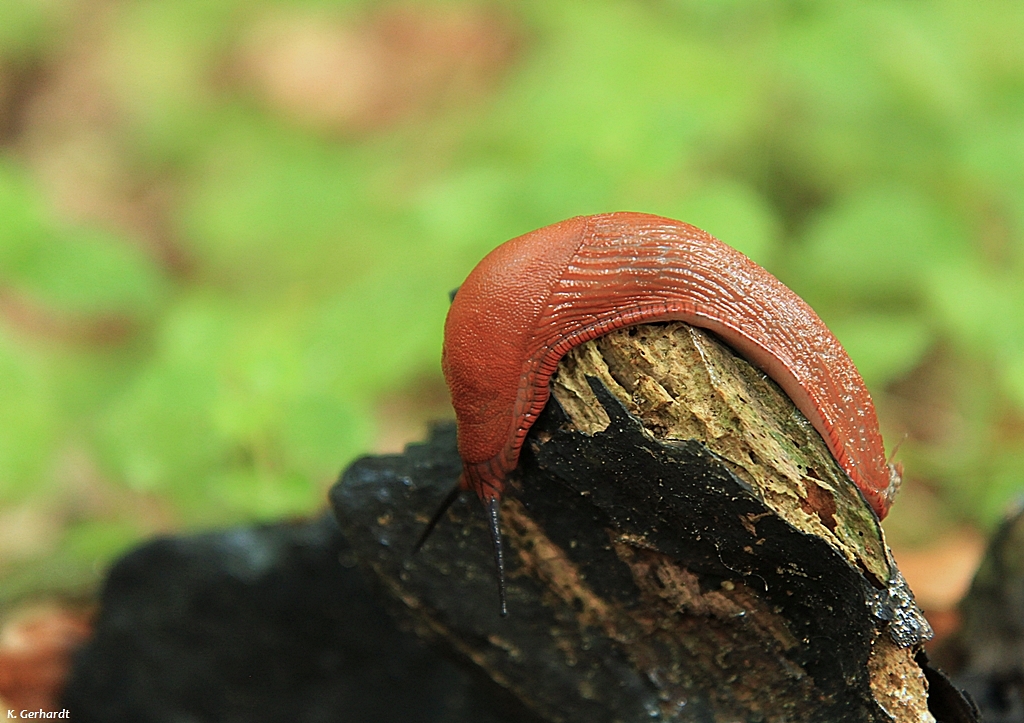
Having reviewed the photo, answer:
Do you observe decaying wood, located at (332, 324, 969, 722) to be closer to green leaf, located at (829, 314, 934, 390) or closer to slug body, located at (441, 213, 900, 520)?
slug body, located at (441, 213, 900, 520)

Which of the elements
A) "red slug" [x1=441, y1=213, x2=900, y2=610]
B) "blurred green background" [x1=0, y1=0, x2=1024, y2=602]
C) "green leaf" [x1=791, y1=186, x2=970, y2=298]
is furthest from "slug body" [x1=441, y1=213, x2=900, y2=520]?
"green leaf" [x1=791, y1=186, x2=970, y2=298]

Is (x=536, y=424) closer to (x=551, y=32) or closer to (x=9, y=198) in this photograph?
(x=9, y=198)

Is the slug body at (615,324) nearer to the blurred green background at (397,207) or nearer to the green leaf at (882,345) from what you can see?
the blurred green background at (397,207)

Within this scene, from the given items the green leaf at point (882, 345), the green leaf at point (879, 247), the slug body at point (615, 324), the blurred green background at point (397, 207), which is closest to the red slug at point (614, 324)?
the slug body at point (615, 324)

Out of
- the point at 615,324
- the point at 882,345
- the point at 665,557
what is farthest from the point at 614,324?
the point at 882,345

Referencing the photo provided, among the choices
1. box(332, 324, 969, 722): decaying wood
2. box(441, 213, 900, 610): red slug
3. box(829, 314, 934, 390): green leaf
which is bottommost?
box(332, 324, 969, 722): decaying wood

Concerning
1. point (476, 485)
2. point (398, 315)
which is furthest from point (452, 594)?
point (398, 315)

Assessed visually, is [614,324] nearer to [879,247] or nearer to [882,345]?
[882,345]
